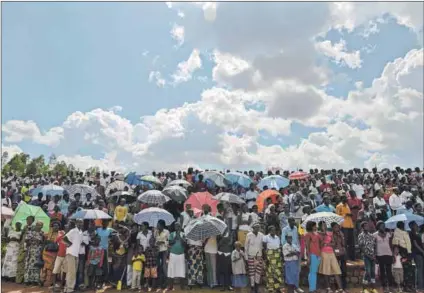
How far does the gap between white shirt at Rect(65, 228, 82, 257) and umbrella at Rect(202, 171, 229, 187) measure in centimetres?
645

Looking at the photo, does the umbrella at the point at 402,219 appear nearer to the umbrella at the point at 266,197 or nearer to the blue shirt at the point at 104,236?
the umbrella at the point at 266,197

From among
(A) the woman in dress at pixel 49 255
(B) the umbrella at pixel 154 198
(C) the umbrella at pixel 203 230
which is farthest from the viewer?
(B) the umbrella at pixel 154 198

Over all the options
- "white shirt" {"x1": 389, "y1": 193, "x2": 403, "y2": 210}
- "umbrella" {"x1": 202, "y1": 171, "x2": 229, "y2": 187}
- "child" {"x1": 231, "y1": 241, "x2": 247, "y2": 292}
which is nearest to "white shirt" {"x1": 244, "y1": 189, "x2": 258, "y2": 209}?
"umbrella" {"x1": 202, "y1": 171, "x2": 229, "y2": 187}

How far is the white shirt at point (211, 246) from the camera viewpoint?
1222 centimetres

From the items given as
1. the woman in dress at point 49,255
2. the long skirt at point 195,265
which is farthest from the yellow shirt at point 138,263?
the woman in dress at point 49,255

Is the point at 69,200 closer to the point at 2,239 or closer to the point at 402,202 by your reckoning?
the point at 2,239

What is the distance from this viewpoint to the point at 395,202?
590 inches

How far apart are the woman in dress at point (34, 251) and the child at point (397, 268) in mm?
10214

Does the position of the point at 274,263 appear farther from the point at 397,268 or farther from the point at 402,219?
the point at 402,219

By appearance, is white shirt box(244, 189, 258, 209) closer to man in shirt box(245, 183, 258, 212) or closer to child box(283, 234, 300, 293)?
man in shirt box(245, 183, 258, 212)

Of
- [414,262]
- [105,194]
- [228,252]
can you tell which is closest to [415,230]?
[414,262]

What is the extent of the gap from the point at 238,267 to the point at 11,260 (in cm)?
714

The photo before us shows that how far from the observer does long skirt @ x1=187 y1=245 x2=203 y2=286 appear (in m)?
12.2

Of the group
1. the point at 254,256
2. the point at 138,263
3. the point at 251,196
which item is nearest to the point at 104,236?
the point at 138,263
